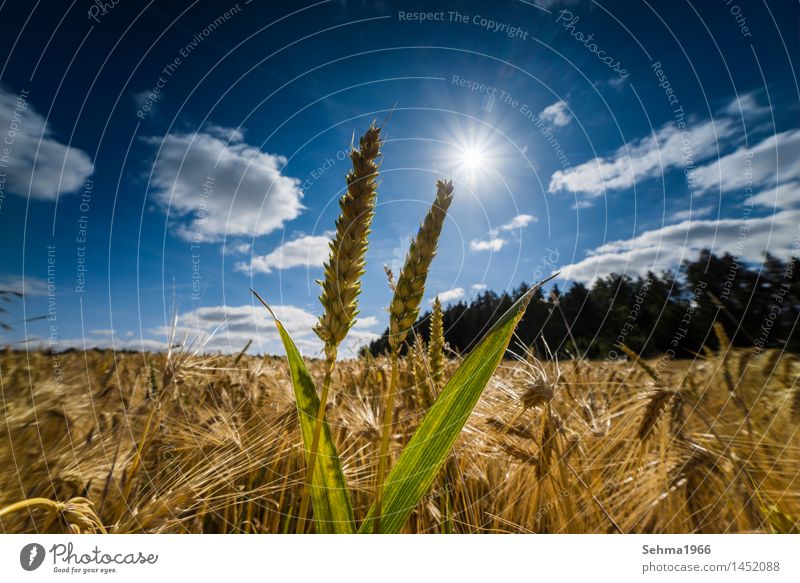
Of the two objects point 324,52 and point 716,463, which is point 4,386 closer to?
point 324,52

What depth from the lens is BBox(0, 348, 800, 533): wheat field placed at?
1406 millimetres

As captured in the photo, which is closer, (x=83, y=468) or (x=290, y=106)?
(x=83, y=468)

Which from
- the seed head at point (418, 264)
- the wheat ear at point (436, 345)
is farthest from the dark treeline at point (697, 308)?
the seed head at point (418, 264)

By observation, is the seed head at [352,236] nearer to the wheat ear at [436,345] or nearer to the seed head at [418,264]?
the seed head at [418,264]

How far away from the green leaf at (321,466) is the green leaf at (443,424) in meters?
0.10

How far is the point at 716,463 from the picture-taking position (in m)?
1.47

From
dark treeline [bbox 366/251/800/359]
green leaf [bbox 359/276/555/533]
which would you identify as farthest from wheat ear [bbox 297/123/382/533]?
dark treeline [bbox 366/251/800/359]

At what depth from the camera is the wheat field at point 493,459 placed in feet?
4.61

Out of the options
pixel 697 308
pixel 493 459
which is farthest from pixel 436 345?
pixel 697 308

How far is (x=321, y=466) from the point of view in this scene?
3.76 feet

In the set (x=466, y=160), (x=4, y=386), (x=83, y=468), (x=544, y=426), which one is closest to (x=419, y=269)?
(x=466, y=160)

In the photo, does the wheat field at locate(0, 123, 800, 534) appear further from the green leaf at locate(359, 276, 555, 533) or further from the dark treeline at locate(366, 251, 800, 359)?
the dark treeline at locate(366, 251, 800, 359)

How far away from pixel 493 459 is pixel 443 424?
782mm
